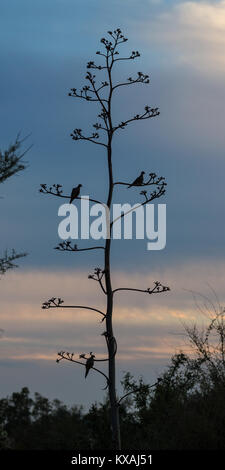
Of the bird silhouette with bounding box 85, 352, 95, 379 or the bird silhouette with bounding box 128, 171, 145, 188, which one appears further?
the bird silhouette with bounding box 128, 171, 145, 188

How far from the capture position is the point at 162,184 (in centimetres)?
1190

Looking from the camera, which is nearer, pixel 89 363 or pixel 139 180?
Result: pixel 89 363

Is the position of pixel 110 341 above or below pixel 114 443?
above

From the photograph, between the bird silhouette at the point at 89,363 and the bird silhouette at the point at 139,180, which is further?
the bird silhouette at the point at 139,180

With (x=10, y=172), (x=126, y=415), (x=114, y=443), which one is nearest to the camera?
(x=114, y=443)

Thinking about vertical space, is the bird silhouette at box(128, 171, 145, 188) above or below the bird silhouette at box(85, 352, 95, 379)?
above

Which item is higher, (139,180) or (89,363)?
(139,180)

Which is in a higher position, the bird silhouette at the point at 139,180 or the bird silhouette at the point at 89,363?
the bird silhouette at the point at 139,180

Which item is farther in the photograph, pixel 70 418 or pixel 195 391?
pixel 70 418
